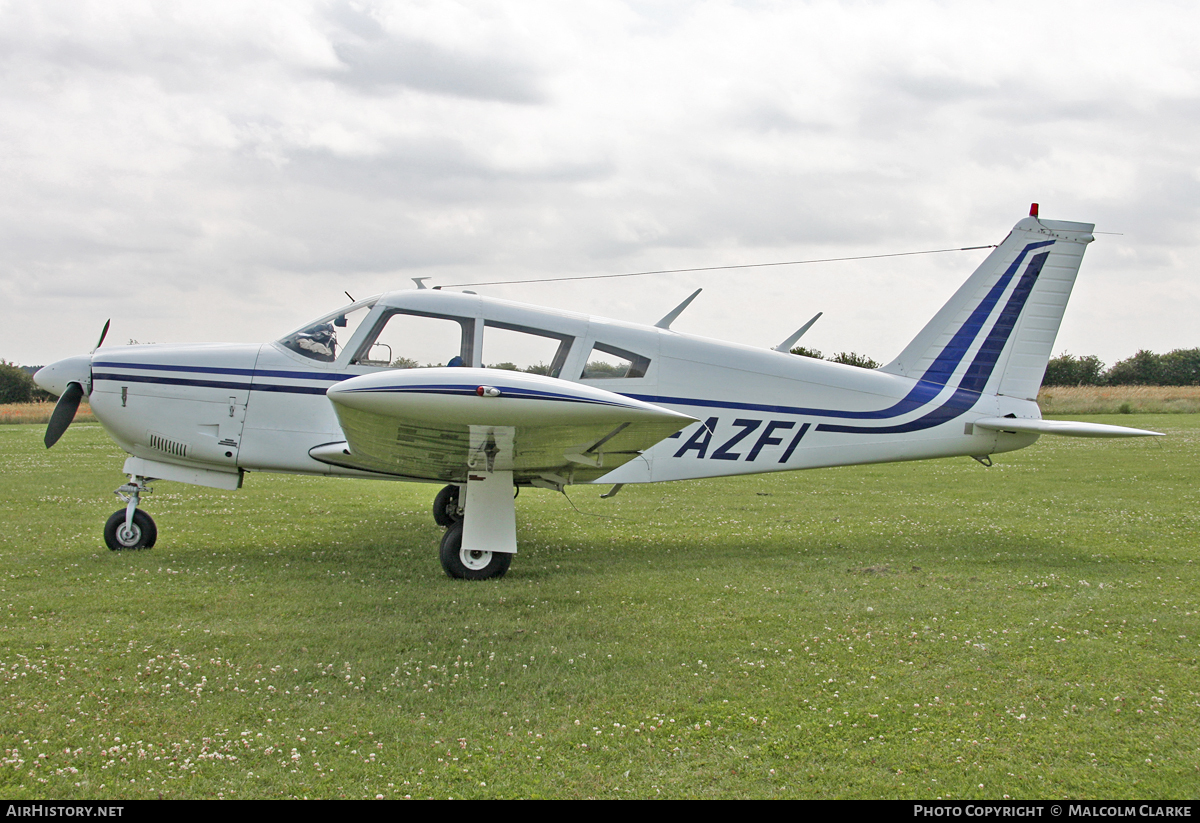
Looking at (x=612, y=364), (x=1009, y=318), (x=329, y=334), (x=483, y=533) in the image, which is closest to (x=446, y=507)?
(x=329, y=334)

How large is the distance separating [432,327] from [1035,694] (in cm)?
556

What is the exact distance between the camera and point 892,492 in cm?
1235

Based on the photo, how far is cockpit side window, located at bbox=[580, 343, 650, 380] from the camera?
7.48 meters

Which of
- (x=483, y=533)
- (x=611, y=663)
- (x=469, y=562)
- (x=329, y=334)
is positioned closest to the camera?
(x=611, y=663)

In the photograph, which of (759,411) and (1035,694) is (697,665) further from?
(759,411)

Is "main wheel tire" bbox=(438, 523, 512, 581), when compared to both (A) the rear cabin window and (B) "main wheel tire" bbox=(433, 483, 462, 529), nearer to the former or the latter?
(A) the rear cabin window

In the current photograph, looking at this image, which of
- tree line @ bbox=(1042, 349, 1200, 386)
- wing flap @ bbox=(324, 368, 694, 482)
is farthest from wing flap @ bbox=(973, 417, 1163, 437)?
tree line @ bbox=(1042, 349, 1200, 386)

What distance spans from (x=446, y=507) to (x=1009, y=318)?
647cm

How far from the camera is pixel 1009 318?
27.7 ft

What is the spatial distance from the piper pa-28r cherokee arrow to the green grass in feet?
2.86

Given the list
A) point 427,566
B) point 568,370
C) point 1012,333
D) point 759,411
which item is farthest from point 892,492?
point 427,566

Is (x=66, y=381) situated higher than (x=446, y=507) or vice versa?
(x=66, y=381)

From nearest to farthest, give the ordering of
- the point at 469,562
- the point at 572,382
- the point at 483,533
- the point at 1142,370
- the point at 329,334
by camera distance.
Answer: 1. the point at 572,382
2. the point at 483,533
3. the point at 469,562
4. the point at 329,334
5. the point at 1142,370

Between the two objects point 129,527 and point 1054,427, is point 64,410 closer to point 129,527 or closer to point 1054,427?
point 129,527
